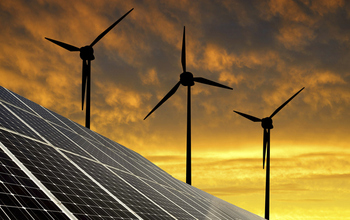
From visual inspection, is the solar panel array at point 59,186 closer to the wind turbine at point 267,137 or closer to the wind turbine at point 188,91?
the wind turbine at point 188,91

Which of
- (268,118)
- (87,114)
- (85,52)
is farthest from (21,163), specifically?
(268,118)

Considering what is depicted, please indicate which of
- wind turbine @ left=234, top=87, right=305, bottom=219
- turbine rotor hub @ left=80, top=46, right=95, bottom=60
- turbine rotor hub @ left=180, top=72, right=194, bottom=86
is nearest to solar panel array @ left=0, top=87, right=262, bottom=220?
turbine rotor hub @ left=80, top=46, right=95, bottom=60

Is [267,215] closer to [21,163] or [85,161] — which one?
[85,161]

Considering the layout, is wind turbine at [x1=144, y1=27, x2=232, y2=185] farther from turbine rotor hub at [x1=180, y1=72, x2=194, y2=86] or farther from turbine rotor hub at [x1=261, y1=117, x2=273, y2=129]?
turbine rotor hub at [x1=261, y1=117, x2=273, y2=129]

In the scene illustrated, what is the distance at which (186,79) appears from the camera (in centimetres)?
6450

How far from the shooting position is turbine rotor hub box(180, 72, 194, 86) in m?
64.4

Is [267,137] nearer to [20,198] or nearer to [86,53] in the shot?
[86,53]

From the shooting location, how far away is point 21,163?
41.8 feet

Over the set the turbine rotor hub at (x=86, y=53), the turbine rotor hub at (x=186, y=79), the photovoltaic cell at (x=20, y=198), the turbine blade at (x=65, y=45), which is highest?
the turbine rotor hub at (x=186, y=79)

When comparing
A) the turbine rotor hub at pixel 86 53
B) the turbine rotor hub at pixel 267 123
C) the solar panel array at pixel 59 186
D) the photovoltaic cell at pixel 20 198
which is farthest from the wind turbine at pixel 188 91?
the photovoltaic cell at pixel 20 198

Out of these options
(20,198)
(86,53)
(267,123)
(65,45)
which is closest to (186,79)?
(86,53)

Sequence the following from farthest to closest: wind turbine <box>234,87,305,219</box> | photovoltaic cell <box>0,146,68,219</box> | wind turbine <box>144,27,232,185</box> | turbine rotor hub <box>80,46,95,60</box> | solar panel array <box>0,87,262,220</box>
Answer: wind turbine <box>234,87,305,219</box>
wind turbine <box>144,27,232,185</box>
turbine rotor hub <box>80,46,95,60</box>
solar panel array <box>0,87,262,220</box>
photovoltaic cell <box>0,146,68,219</box>

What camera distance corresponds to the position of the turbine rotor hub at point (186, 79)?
2537 inches

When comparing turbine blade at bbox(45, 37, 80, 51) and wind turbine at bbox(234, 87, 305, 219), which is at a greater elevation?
wind turbine at bbox(234, 87, 305, 219)
